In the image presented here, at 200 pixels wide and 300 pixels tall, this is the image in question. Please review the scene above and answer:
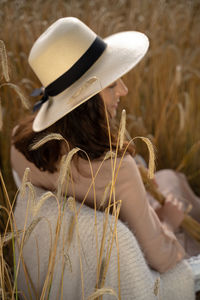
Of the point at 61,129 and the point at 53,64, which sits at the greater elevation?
the point at 53,64

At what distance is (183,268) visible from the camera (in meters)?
1.37

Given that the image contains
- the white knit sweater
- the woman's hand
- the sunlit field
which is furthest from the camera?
the sunlit field

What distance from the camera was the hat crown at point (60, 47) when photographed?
128 cm

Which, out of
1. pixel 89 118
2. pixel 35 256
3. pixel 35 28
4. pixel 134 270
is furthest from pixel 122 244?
pixel 35 28

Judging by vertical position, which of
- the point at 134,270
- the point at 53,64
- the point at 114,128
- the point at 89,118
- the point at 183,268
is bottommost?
the point at 183,268

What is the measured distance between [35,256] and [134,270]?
295 millimetres

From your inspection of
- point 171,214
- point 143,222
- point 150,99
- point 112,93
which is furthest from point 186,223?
point 150,99

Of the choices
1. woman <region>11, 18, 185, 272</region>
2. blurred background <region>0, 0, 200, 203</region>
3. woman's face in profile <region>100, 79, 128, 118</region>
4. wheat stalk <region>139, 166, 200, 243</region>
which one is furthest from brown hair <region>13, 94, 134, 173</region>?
blurred background <region>0, 0, 200, 203</region>

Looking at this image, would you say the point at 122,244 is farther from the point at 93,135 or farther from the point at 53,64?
the point at 53,64

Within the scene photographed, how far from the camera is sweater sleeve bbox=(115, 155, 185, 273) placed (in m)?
1.24

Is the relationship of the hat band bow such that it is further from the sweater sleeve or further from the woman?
the sweater sleeve

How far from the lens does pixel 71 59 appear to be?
1321 millimetres

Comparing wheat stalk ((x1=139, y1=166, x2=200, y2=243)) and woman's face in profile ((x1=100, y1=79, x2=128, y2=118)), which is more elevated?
woman's face in profile ((x1=100, y1=79, x2=128, y2=118))

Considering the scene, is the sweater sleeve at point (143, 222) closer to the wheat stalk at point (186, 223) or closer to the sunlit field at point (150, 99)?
the wheat stalk at point (186, 223)
